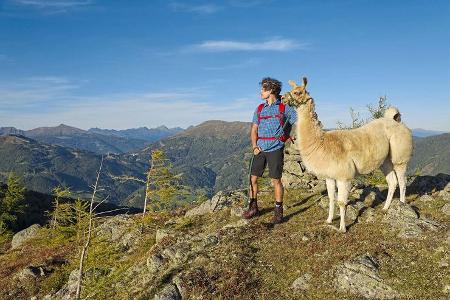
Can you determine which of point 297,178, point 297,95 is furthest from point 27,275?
point 297,95

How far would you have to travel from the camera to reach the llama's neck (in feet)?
44.1

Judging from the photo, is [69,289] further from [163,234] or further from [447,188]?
[447,188]

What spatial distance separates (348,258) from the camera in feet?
38.3

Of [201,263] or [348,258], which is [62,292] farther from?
[348,258]

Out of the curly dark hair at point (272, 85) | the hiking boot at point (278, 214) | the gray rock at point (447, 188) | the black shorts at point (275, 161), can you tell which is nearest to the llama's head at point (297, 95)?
the curly dark hair at point (272, 85)

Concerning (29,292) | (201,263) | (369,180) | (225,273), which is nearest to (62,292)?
(29,292)

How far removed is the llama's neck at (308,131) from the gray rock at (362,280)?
3841mm

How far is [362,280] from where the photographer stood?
1070cm

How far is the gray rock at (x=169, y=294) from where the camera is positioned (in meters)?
11.8

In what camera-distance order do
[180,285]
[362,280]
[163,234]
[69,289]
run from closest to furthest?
[362,280] < [180,285] < [69,289] < [163,234]

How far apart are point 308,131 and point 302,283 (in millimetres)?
A: 5013

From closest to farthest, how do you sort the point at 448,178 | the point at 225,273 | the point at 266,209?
1. the point at 225,273
2. the point at 266,209
3. the point at 448,178

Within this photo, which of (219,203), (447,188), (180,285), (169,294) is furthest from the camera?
(219,203)

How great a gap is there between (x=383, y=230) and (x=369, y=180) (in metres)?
18.2
